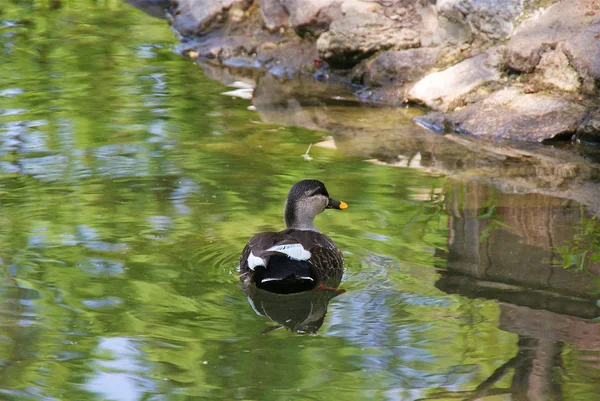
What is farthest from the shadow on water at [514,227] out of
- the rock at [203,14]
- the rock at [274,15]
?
the rock at [203,14]

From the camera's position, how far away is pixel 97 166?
858 cm

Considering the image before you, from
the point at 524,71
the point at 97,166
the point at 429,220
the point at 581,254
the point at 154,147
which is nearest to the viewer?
the point at 581,254

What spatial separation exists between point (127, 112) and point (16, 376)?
5.93m

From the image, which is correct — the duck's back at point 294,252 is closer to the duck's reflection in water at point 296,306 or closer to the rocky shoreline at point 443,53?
the duck's reflection in water at point 296,306

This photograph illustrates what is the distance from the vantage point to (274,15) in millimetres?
13320

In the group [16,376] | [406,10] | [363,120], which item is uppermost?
[406,10]

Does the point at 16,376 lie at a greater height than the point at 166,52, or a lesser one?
lesser

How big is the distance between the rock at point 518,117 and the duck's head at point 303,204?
3391 mm

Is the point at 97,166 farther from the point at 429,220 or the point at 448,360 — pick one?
the point at 448,360

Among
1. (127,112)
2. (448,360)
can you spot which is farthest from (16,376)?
(127,112)

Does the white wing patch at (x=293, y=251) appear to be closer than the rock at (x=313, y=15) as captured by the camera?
Yes

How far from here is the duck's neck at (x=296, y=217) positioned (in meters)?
6.79

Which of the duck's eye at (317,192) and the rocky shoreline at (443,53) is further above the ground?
the rocky shoreline at (443,53)

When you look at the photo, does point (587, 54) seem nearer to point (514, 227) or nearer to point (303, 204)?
point (514, 227)
